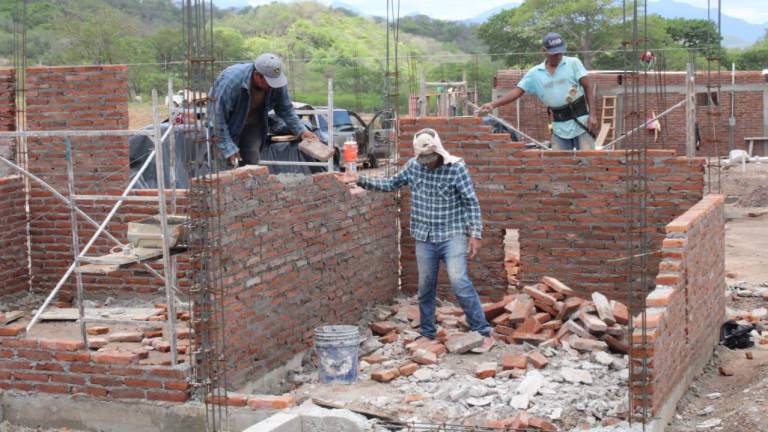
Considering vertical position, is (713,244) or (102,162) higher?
(102,162)

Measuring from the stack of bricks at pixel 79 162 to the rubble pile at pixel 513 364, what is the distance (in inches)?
110

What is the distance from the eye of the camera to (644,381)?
684 centimetres

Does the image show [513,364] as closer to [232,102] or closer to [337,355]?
[337,355]

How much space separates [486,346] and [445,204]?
120cm

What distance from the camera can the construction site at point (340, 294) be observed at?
290 inches

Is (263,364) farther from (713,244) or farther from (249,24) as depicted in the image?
(249,24)

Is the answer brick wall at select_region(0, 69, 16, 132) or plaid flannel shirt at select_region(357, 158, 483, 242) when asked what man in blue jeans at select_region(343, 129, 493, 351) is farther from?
brick wall at select_region(0, 69, 16, 132)

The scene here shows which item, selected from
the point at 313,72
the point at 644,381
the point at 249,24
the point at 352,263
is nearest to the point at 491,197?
the point at 352,263

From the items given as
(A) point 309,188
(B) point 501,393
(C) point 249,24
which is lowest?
(B) point 501,393

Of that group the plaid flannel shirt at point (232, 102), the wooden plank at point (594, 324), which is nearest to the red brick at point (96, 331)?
the plaid flannel shirt at point (232, 102)

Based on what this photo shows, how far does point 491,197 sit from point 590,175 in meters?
0.99

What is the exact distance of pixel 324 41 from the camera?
58406 mm

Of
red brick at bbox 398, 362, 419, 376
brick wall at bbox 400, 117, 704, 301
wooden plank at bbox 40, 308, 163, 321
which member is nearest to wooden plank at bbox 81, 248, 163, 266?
wooden plank at bbox 40, 308, 163, 321

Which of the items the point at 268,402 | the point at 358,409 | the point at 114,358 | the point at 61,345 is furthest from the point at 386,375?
the point at 61,345
